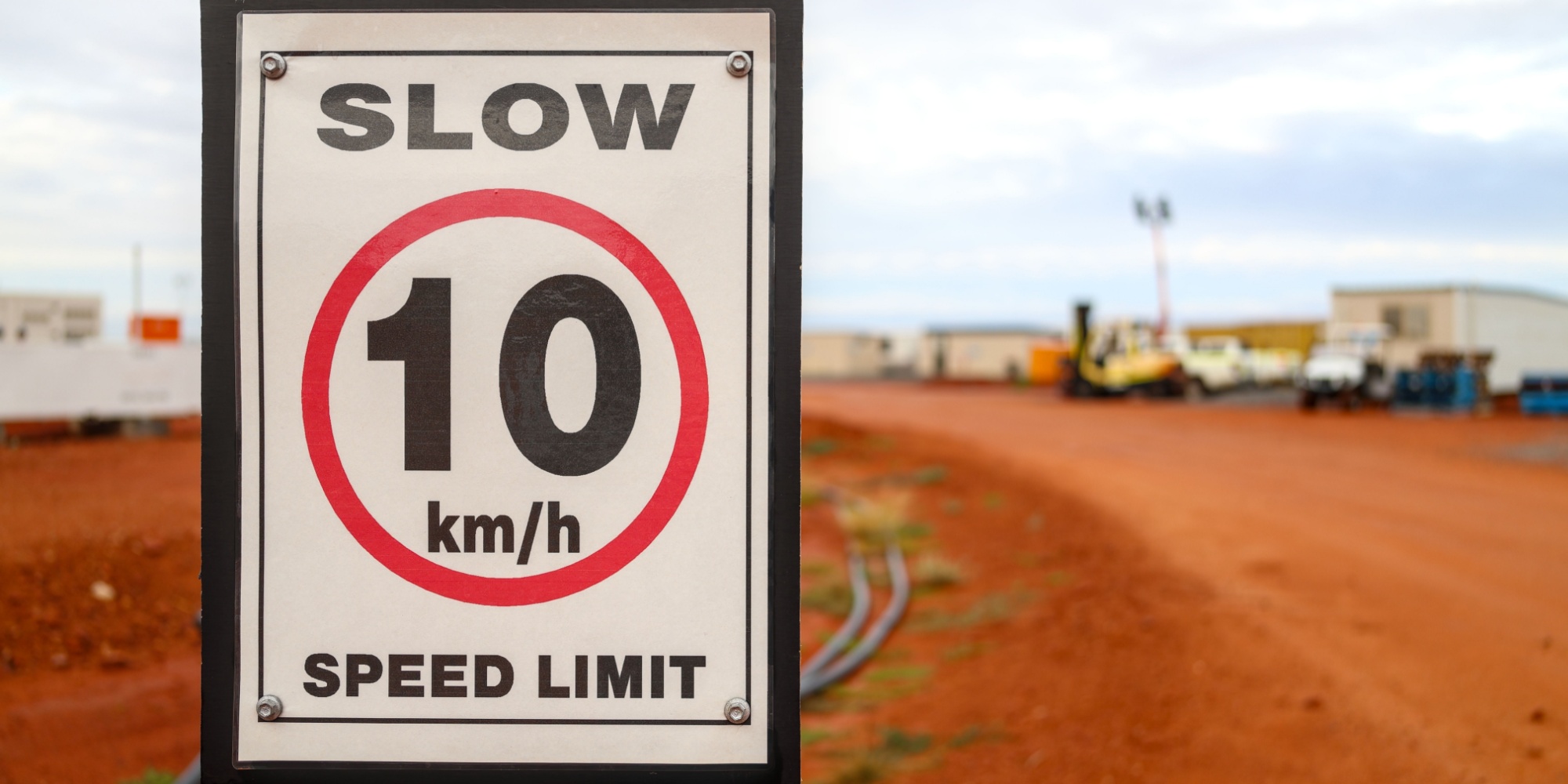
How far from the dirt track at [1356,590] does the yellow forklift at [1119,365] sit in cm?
1171

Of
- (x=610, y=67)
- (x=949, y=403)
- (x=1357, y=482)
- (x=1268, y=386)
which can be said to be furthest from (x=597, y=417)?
(x=1268, y=386)

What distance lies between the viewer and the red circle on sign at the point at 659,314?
1.47 metres

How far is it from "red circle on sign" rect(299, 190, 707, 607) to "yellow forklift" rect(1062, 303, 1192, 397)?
27948 mm

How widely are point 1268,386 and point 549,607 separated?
38121 mm

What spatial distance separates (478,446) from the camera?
58.3 inches

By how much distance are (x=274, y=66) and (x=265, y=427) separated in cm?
50

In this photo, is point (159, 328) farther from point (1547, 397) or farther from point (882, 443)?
point (1547, 397)

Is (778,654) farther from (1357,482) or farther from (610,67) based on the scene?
(1357,482)

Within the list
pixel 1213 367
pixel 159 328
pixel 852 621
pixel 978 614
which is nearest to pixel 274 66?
pixel 852 621

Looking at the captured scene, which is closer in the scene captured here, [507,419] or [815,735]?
[507,419]

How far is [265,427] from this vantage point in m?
1.47

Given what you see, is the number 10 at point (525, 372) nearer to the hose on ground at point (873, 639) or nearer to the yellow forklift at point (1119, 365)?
the hose on ground at point (873, 639)

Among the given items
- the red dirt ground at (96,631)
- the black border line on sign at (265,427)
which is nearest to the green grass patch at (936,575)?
the red dirt ground at (96,631)

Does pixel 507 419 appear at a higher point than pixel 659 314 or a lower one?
lower
